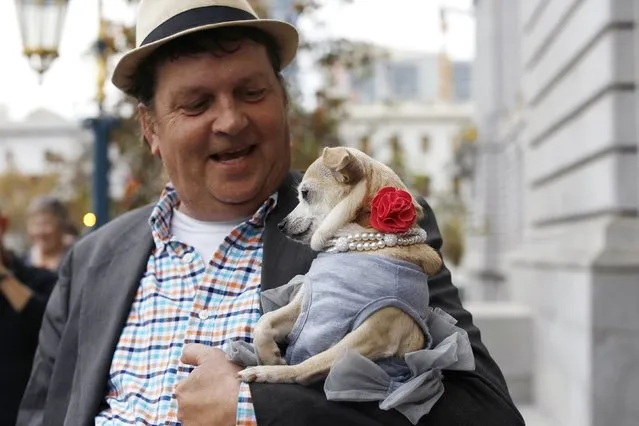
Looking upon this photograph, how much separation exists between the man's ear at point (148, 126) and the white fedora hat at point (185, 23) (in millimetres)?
134

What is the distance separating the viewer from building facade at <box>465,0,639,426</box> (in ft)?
26.6

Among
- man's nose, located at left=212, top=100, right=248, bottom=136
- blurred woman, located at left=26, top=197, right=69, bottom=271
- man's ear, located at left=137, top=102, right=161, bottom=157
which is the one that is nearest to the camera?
man's nose, located at left=212, top=100, right=248, bottom=136

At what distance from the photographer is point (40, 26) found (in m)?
9.00

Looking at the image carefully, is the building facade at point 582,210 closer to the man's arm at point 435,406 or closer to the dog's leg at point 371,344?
the man's arm at point 435,406

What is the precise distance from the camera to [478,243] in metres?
31.1

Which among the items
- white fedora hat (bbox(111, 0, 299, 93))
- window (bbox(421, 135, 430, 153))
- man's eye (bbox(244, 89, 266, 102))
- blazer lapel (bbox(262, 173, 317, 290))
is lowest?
blazer lapel (bbox(262, 173, 317, 290))

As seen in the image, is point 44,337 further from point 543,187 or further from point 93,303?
point 543,187

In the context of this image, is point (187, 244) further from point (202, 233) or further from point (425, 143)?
point (425, 143)

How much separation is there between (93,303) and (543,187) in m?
10.2

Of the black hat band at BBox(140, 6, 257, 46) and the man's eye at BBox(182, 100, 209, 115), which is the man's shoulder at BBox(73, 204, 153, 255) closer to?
the man's eye at BBox(182, 100, 209, 115)

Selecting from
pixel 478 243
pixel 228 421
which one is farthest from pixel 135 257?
pixel 478 243

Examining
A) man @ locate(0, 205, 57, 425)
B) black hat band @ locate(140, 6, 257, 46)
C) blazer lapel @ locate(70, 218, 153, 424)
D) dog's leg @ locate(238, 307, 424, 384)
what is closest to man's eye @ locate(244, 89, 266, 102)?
black hat band @ locate(140, 6, 257, 46)

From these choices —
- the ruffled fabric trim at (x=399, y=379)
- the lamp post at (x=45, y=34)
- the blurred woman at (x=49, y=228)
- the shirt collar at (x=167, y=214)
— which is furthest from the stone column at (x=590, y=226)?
the ruffled fabric trim at (x=399, y=379)

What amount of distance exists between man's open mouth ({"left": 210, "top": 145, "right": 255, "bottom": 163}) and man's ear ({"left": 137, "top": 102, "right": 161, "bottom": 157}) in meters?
0.37
